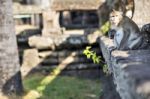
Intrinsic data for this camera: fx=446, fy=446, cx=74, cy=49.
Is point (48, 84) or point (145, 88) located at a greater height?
point (145, 88)

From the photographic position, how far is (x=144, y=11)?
7.90 metres

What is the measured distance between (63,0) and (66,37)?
1.08 meters

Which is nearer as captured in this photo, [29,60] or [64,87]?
[64,87]

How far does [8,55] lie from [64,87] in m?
2.00

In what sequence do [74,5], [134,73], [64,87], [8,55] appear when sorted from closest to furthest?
[134,73] → [8,55] → [64,87] → [74,5]

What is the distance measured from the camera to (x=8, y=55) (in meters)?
9.21

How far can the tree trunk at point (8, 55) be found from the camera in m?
8.98

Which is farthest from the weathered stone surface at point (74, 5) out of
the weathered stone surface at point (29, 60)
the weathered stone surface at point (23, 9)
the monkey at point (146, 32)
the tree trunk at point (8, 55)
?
the monkey at point (146, 32)

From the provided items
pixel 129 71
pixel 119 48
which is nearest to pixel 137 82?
pixel 129 71

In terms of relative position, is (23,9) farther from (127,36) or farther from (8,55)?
(127,36)

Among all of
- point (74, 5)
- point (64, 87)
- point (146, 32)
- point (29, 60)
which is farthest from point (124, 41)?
point (74, 5)

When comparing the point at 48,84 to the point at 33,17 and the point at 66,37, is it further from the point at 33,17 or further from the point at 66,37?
the point at 33,17

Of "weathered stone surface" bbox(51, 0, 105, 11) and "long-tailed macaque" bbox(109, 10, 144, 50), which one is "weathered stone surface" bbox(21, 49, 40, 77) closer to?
"weathered stone surface" bbox(51, 0, 105, 11)

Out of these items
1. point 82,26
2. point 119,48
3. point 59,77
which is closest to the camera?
point 119,48
